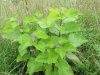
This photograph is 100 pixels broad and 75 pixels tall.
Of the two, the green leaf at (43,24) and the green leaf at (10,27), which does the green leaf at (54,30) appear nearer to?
the green leaf at (43,24)

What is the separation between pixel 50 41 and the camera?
2266 mm

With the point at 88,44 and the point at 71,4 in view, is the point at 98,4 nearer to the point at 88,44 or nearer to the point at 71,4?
the point at 71,4

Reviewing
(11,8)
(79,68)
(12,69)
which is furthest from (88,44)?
(11,8)

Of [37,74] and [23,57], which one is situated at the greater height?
[23,57]

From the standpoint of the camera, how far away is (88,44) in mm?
2809

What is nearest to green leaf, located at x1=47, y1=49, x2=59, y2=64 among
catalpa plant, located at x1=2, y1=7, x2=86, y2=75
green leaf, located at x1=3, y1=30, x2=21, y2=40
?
catalpa plant, located at x1=2, y1=7, x2=86, y2=75

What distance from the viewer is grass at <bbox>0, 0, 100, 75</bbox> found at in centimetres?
261

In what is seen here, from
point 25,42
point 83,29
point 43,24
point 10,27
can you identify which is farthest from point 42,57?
point 83,29

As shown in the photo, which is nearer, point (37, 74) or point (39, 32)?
point (39, 32)

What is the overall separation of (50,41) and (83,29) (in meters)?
0.81

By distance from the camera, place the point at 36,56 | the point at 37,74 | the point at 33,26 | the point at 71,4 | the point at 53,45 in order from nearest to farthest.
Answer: the point at 53,45 → the point at 36,56 → the point at 37,74 → the point at 33,26 → the point at 71,4

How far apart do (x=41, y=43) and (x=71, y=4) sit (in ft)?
4.15

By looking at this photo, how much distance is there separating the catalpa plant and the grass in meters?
0.25

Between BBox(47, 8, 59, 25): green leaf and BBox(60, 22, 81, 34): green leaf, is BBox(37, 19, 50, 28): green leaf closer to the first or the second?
BBox(47, 8, 59, 25): green leaf
